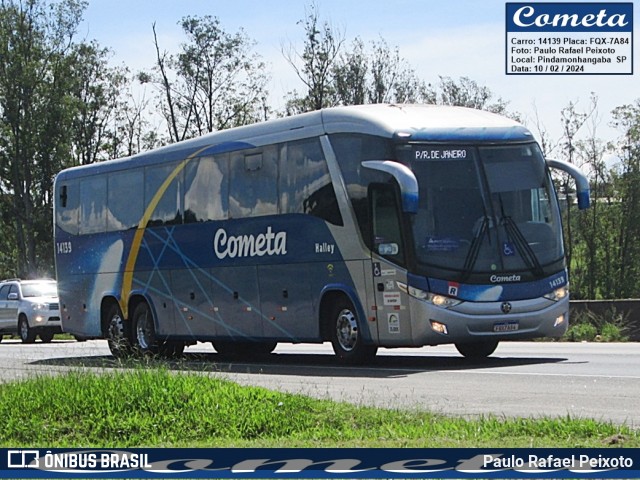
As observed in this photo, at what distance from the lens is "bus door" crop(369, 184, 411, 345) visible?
19.3 metres

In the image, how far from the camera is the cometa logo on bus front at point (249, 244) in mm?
21828

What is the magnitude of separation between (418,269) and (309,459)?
9.32 metres

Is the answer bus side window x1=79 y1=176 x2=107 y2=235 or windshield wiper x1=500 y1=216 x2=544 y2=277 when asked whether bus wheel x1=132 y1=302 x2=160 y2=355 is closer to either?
bus side window x1=79 y1=176 x2=107 y2=235

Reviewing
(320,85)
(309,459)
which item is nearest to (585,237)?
(320,85)

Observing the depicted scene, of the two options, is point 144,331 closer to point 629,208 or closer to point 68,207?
point 68,207

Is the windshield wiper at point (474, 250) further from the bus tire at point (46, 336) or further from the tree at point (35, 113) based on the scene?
the tree at point (35, 113)

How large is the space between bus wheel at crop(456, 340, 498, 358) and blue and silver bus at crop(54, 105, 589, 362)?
3cm

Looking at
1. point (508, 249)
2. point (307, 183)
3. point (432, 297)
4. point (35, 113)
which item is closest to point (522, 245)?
point (508, 249)

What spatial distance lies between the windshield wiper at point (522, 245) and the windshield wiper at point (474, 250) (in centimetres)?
35

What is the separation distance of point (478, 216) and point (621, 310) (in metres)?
10.9

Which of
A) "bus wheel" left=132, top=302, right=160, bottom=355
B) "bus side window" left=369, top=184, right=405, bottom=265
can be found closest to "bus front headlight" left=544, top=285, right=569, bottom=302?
"bus side window" left=369, top=184, right=405, bottom=265

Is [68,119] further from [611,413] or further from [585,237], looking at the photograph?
[611,413]

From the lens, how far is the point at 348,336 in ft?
66.9

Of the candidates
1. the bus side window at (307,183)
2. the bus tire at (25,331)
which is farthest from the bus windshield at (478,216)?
the bus tire at (25,331)
